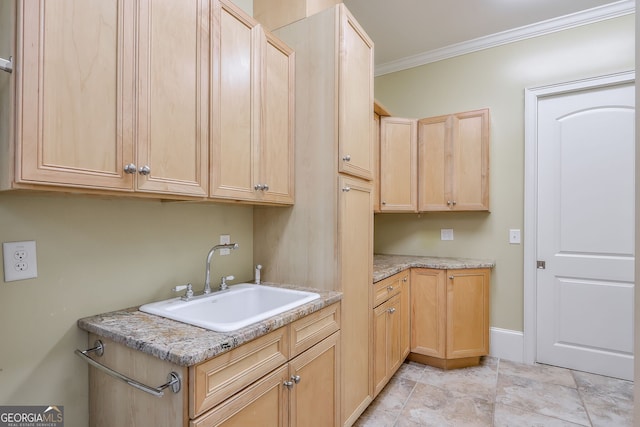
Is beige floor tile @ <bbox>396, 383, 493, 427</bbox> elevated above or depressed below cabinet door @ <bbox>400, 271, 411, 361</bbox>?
below

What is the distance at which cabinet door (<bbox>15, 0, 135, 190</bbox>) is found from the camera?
2.85ft

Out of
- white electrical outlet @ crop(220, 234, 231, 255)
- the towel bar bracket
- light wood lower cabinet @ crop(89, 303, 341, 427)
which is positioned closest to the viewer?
the towel bar bracket

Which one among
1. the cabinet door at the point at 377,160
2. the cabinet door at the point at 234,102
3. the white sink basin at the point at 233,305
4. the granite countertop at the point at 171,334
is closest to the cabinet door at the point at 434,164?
the cabinet door at the point at 377,160

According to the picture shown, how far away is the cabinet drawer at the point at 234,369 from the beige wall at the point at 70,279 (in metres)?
0.61

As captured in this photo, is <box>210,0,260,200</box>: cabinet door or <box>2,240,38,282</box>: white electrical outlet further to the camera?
<box>210,0,260,200</box>: cabinet door

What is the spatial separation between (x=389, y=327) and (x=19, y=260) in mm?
2020

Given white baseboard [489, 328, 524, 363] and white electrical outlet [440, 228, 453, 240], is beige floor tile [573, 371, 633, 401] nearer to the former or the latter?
white baseboard [489, 328, 524, 363]

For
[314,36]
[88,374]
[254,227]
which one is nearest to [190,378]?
[88,374]

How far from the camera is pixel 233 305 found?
166cm

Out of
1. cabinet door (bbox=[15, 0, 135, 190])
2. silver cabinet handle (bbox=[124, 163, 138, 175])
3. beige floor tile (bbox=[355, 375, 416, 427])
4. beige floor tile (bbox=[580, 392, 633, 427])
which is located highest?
cabinet door (bbox=[15, 0, 135, 190])

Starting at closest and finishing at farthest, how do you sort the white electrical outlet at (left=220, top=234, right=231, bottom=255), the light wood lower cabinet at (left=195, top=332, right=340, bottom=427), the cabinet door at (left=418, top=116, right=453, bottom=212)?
the light wood lower cabinet at (left=195, top=332, right=340, bottom=427), the white electrical outlet at (left=220, top=234, right=231, bottom=255), the cabinet door at (left=418, top=116, right=453, bottom=212)

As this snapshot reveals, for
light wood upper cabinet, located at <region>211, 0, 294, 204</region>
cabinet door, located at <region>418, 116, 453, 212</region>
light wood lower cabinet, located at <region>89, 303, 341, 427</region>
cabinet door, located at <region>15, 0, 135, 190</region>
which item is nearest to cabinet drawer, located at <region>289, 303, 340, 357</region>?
light wood lower cabinet, located at <region>89, 303, 341, 427</region>

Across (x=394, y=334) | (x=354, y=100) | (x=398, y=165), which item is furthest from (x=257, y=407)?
(x=398, y=165)

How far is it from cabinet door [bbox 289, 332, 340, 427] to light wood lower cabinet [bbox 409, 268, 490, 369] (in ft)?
4.10
